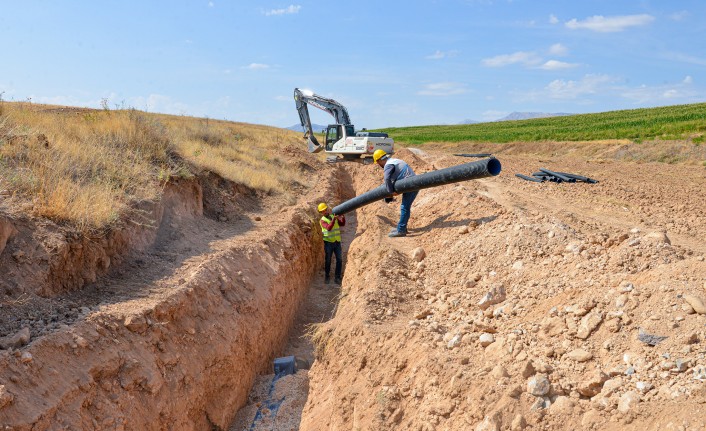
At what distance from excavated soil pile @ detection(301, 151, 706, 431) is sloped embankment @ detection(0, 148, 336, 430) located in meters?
1.20

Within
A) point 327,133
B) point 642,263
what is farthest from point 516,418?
point 327,133

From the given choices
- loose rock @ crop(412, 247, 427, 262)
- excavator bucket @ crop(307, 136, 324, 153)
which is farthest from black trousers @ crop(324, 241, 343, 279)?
A: excavator bucket @ crop(307, 136, 324, 153)

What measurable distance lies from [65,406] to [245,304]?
339 centimetres

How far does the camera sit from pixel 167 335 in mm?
6406

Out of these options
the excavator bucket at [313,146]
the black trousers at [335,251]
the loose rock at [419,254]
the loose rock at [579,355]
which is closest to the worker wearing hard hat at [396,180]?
the loose rock at [419,254]

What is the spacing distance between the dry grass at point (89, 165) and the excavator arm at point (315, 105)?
10594 millimetres

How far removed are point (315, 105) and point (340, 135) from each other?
6.90 ft

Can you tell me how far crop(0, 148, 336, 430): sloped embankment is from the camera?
4945 millimetres

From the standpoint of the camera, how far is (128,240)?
314 inches

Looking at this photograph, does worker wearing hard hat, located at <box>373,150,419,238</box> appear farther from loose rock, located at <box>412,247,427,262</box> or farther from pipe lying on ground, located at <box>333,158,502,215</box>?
loose rock, located at <box>412,247,427,262</box>

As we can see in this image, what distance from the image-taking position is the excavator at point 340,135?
22531 mm

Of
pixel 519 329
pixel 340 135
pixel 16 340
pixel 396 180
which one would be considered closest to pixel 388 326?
pixel 519 329

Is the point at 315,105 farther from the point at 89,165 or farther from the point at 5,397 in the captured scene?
the point at 5,397

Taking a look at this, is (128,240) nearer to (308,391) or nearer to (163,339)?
(163,339)
